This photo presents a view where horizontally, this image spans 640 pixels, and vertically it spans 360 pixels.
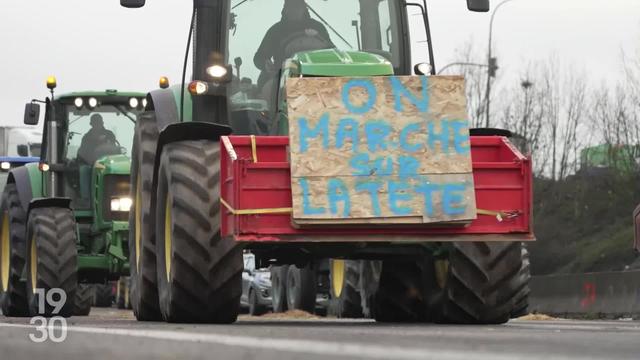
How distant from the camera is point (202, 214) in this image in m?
12.3

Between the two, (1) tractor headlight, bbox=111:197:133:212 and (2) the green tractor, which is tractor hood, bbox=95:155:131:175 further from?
(1) tractor headlight, bbox=111:197:133:212

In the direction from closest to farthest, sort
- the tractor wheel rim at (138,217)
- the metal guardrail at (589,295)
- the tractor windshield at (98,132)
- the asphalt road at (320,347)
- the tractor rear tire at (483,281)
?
1. the asphalt road at (320,347)
2. the tractor rear tire at (483,281)
3. the tractor wheel rim at (138,217)
4. the tractor windshield at (98,132)
5. the metal guardrail at (589,295)

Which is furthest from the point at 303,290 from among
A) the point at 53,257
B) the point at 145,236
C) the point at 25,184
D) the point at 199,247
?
the point at 199,247

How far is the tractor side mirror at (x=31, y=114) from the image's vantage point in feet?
72.5

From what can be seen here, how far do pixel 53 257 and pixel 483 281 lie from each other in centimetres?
724

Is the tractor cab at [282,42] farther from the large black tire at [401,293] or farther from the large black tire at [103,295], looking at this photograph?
the large black tire at [103,295]

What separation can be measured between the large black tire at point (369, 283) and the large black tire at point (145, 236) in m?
2.60

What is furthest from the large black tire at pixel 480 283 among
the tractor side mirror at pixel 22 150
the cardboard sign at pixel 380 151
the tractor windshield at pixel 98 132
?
the tractor side mirror at pixel 22 150

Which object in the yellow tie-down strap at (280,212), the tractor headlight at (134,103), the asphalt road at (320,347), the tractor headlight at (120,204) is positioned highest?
the tractor headlight at (134,103)

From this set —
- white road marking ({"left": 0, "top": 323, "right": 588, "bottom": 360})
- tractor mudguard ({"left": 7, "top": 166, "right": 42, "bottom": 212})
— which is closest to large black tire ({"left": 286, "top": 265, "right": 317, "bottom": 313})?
tractor mudguard ({"left": 7, "top": 166, "right": 42, "bottom": 212})

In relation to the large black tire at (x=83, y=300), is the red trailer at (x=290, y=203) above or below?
above

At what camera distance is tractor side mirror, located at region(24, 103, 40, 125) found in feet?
72.5

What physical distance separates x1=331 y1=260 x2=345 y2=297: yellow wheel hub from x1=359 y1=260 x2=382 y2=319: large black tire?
1784mm

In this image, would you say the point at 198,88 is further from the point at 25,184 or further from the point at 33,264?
the point at 25,184
